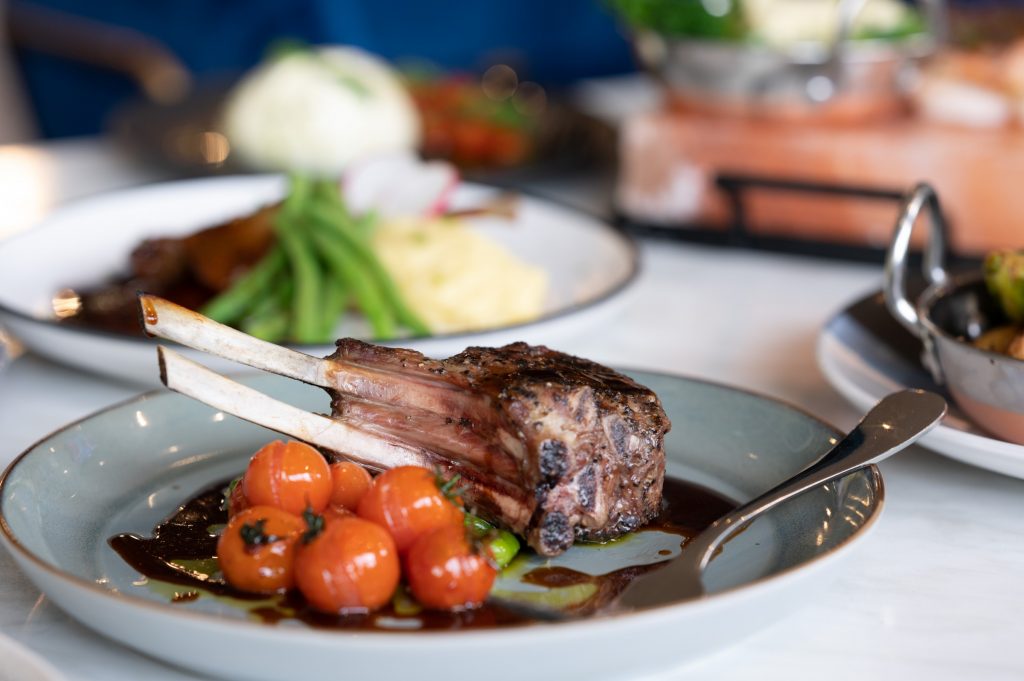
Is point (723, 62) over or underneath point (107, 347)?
over

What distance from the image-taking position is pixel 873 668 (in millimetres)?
1191

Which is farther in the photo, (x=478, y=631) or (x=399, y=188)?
(x=399, y=188)

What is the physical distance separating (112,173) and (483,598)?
8.09 ft

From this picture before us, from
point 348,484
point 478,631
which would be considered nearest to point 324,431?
point 348,484

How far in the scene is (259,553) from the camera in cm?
117

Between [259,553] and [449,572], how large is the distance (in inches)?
7.7

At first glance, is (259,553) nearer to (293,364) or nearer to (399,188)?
(293,364)

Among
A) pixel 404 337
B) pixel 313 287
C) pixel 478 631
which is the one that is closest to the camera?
pixel 478 631

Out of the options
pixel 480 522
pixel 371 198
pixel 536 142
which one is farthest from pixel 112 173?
pixel 480 522

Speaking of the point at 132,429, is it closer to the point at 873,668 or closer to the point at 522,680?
the point at 522,680

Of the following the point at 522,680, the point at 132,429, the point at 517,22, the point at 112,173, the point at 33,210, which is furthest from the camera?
the point at 517,22

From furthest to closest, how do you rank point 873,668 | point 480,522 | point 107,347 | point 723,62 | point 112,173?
point 112,173
point 723,62
point 107,347
point 480,522
point 873,668

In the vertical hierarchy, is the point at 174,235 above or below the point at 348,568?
below

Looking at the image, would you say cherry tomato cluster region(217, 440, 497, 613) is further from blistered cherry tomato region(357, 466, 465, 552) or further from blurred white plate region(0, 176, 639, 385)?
blurred white plate region(0, 176, 639, 385)
